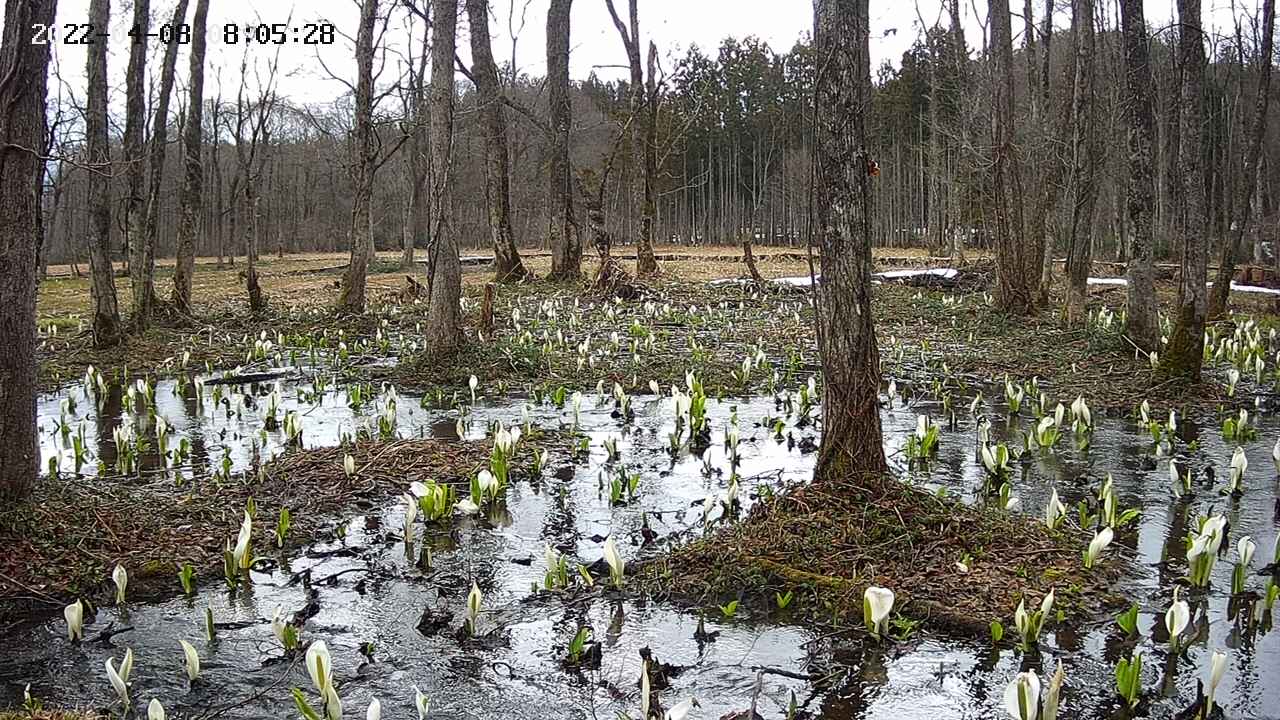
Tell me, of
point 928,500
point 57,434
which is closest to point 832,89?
point 928,500

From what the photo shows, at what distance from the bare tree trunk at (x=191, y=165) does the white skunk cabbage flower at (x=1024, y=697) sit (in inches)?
617

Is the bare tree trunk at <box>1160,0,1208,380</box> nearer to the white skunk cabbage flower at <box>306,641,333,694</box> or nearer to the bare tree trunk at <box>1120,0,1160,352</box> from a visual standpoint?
the bare tree trunk at <box>1120,0,1160,352</box>

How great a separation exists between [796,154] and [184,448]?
52.0 metres

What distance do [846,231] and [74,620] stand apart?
4300 mm

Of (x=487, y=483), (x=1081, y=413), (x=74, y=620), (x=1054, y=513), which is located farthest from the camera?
(x=1081, y=413)

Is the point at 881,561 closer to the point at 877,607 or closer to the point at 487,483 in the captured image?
the point at 877,607

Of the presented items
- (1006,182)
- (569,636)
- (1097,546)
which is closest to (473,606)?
(569,636)

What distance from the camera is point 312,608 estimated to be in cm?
479

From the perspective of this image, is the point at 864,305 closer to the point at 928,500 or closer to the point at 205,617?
the point at 928,500

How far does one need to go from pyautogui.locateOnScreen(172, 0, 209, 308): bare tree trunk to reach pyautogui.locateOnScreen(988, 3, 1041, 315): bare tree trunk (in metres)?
13.5

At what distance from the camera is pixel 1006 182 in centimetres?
1578

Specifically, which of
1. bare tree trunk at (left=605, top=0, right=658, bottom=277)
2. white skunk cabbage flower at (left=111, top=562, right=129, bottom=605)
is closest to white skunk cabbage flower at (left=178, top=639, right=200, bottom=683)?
white skunk cabbage flower at (left=111, top=562, right=129, bottom=605)

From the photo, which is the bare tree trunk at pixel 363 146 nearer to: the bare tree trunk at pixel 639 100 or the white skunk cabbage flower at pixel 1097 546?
the bare tree trunk at pixel 639 100

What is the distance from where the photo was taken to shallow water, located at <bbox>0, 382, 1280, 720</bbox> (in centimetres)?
388
